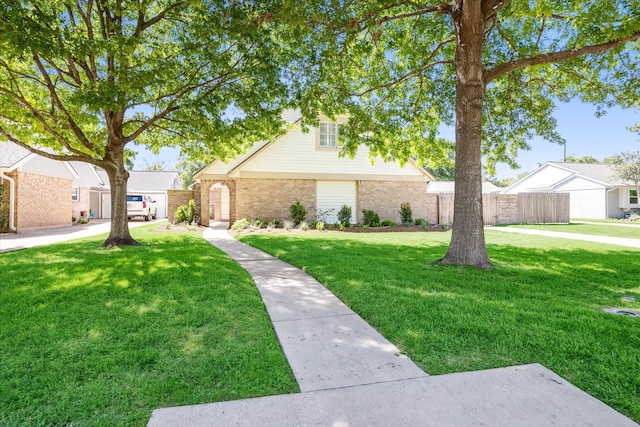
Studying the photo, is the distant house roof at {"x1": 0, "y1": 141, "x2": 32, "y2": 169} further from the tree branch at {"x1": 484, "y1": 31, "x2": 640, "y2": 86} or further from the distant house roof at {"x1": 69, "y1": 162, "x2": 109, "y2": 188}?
the tree branch at {"x1": 484, "y1": 31, "x2": 640, "y2": 86}

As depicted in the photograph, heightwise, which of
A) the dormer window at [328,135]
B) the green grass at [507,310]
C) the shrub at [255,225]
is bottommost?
the green grass at [507,310]

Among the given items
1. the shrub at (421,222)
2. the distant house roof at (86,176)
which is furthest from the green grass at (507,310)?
the distant house roof at (86,176)

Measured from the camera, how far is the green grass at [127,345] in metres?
2.40

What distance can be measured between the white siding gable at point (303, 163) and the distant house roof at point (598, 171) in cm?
2188

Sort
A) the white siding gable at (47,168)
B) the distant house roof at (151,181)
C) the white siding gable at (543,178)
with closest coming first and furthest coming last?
the white siding gable at (47,168), the distant house roof at (151,181), the white siding gable at (543,178)

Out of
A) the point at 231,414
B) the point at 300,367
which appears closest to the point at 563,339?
the point at 300,367

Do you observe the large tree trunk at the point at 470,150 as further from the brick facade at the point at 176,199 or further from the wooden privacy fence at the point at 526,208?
the brick facade at the point at 176,199

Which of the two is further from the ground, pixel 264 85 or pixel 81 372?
pixel 264 85

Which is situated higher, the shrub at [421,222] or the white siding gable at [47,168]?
the white siding gable at [47,168]

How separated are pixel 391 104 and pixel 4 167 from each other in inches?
641

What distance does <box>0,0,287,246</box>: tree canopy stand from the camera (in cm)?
738

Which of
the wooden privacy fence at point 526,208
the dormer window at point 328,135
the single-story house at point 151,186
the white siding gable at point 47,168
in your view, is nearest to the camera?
the white siding gable at point 47,168

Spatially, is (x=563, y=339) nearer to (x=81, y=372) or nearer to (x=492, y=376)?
(x=492, y=376)

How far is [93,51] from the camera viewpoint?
681 centimetres
